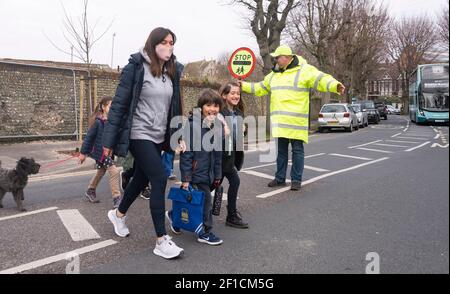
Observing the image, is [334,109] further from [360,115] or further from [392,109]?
[392,109]

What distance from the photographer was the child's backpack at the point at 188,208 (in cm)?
421

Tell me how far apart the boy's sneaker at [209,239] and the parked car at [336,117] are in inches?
745

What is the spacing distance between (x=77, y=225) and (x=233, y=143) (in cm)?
209

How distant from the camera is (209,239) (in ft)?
13.8

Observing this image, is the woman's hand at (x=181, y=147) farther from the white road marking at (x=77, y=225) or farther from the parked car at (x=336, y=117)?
the parked car at (x=336, y=117)

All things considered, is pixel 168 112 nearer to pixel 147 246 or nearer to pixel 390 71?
pixel 147 246

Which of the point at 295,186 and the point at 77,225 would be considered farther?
the point at 295,186

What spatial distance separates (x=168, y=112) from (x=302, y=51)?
131 feet

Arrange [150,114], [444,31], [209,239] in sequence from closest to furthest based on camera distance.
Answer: [444,31], [150,114], [209,239]

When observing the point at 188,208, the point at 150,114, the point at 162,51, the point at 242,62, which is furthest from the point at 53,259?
the point at 242,62

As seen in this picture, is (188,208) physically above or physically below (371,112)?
below

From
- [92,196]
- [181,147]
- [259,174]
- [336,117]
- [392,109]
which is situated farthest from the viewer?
[392,109]
